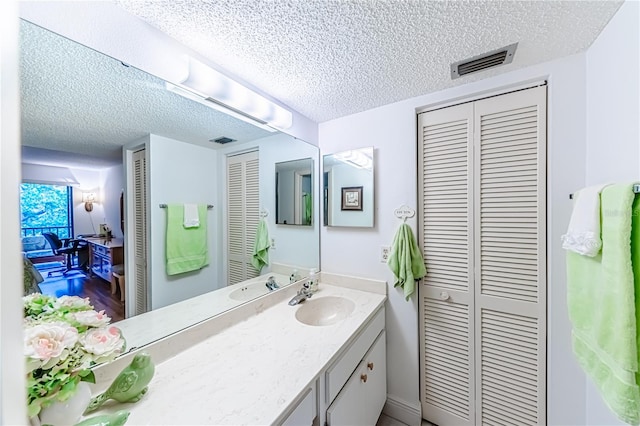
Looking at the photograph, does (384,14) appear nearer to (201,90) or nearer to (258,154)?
(201,90)

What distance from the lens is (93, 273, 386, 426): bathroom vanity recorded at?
0.73 meters

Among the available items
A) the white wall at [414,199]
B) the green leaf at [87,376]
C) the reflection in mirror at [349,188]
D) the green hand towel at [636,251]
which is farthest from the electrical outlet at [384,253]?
the green leaf at [87,376]

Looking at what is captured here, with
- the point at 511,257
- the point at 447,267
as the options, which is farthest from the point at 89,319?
the point at 511,257

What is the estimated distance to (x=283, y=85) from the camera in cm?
138

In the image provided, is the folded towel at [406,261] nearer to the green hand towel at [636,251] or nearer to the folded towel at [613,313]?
the folded towel at [613,313]

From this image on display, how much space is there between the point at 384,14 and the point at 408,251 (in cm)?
123

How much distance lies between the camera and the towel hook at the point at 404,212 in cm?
156

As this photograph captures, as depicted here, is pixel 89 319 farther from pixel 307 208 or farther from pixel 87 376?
pixel 307 208

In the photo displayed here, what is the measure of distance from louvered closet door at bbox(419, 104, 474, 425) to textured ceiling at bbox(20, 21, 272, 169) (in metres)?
1.48

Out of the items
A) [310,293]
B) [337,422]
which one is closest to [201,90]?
[310,293]

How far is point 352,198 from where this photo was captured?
1766 millimetres

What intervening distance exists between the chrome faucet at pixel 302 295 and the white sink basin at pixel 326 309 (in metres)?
0.03

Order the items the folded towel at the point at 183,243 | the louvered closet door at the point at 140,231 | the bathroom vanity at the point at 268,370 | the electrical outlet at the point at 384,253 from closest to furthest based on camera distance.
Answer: the bathroom vanity at the point at 268,370 < the louvered closet door at the point at 140,231 < the folded towel at the point at 183,243 < the electrical outlet at the point at 384,253

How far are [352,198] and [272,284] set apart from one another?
2.82ft
